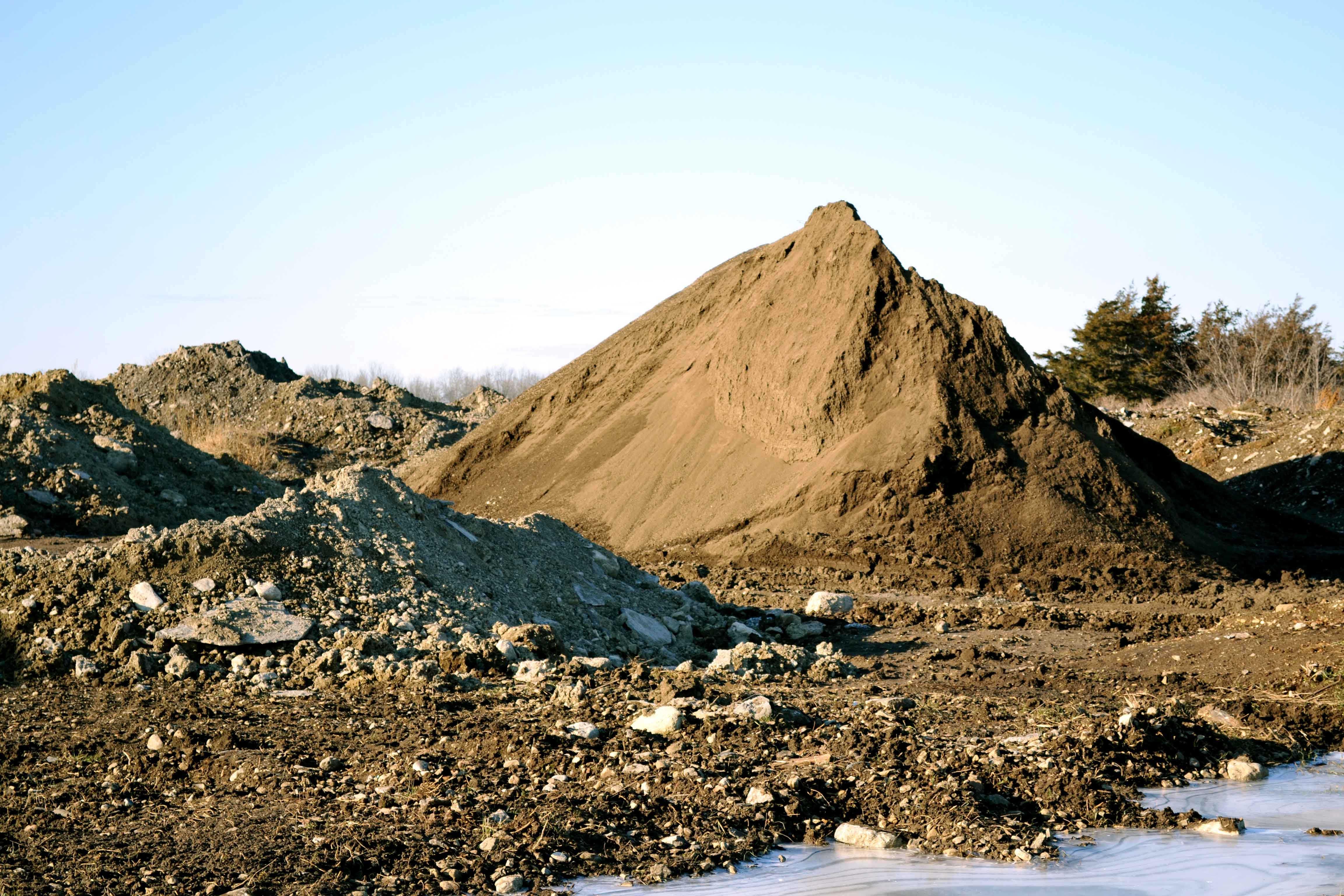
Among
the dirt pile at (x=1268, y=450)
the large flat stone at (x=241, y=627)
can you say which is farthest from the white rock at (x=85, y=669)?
the dirt pile at (x=1268, y=450)

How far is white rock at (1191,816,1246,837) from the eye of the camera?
494 cm

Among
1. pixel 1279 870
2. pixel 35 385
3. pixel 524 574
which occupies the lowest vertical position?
pixel 1279 870

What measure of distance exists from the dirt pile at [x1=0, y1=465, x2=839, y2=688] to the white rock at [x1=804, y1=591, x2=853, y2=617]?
110cm

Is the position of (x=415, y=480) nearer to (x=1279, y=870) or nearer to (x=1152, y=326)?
(x=1279, y=870)

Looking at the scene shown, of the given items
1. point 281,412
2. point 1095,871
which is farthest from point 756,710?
point 281,412

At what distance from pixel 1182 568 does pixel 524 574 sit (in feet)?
27.2

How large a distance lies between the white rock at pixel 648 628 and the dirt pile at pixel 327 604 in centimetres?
2

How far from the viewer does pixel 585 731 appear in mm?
6082

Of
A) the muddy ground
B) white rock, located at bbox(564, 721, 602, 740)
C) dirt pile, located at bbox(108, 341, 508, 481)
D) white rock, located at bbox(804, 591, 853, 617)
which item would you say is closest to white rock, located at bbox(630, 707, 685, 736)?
the muddy ground

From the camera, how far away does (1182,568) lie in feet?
45.5

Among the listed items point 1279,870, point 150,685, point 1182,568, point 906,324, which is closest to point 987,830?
point 1279,870

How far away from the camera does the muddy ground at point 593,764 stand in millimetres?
4457

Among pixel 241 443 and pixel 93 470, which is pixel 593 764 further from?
pixel 241 443

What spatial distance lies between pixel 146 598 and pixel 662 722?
13.6 ft
